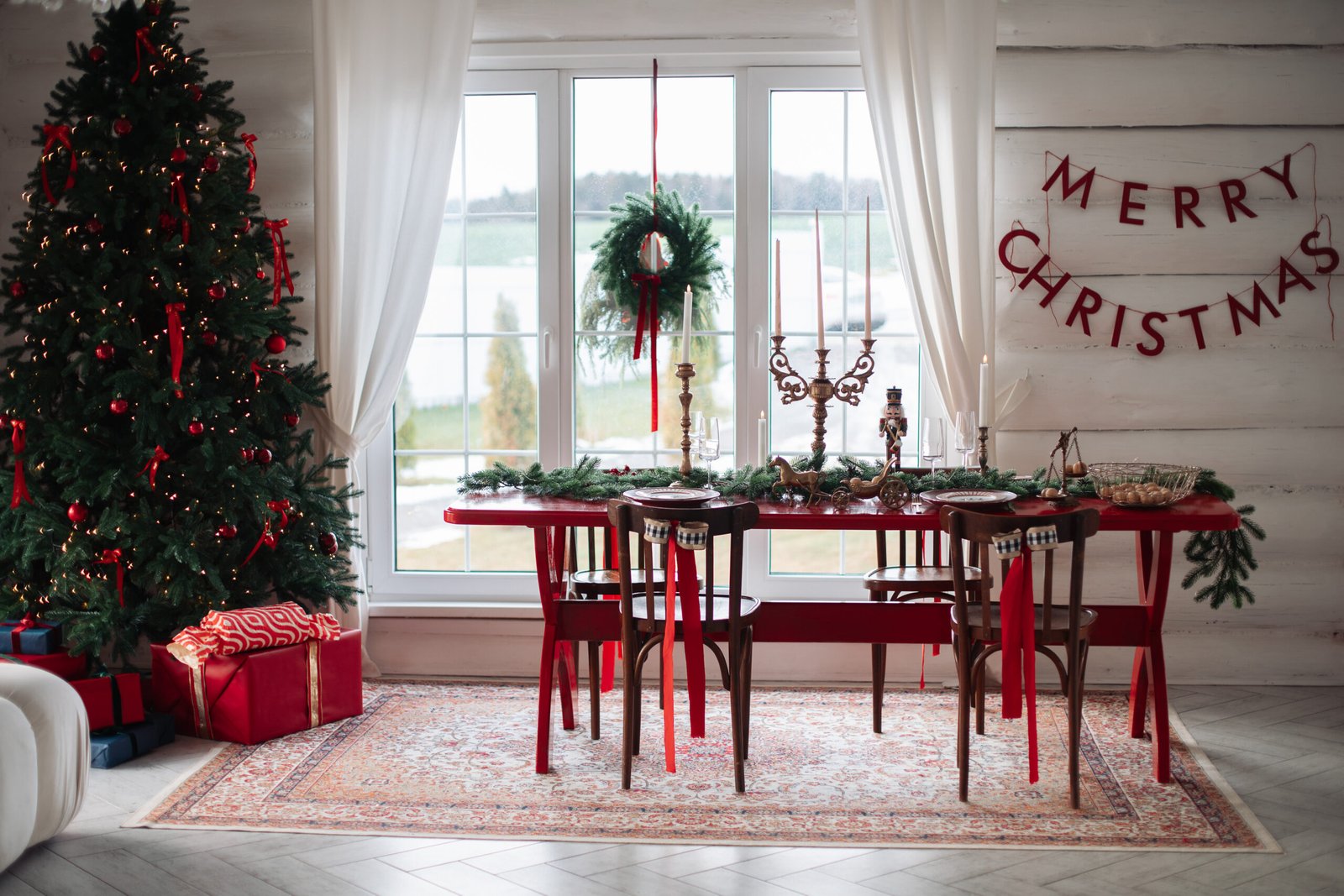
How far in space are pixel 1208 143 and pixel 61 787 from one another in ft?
13.4

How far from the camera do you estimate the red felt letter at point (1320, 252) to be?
13.6ft

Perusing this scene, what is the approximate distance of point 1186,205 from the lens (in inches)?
165

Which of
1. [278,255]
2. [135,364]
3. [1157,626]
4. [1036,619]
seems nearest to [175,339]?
[135,364]

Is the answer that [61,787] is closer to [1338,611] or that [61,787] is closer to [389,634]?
[389,634]

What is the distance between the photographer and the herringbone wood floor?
8.71 ft

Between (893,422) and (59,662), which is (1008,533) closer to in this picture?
(893,422)

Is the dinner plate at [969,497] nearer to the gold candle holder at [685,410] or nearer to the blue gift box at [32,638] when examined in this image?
the gold candle holder at [685,410]

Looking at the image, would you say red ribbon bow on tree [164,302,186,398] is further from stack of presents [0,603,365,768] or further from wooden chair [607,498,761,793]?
wooden chair [607,498,761,793]

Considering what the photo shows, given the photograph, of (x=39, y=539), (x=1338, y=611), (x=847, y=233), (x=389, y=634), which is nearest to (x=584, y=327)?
(x=847, y=233)

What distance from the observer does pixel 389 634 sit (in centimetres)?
445

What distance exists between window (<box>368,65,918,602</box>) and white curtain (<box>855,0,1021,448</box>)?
0.21 m

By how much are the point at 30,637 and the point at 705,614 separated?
2155 millimetres

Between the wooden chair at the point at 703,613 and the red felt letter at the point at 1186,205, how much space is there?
2151 millimetres

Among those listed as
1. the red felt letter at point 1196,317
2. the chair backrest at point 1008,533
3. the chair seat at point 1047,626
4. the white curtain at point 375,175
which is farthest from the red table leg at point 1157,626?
the white curtain at point 375,175
